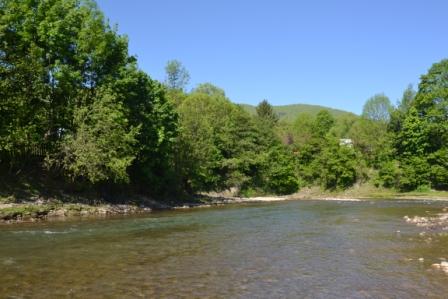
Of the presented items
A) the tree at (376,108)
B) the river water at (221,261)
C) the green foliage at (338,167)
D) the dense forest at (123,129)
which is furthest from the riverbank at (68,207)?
the tree at (376,108)

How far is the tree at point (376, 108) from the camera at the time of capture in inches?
4405

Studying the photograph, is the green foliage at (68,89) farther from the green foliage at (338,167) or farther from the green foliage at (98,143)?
the green foliage at (338,167)

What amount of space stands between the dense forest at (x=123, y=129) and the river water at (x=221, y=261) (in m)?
11.8

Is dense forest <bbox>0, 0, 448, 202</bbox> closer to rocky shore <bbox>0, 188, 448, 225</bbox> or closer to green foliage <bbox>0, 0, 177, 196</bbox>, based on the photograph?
green foliage <bbox>0, 0, 177, 196</bbox>

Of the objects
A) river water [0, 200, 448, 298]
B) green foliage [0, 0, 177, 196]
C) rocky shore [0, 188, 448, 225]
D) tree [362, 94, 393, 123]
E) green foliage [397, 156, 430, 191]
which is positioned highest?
tree [362, 94, 393, 123]

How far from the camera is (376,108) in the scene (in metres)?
113

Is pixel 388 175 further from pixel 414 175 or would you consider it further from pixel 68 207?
pixel 68 207

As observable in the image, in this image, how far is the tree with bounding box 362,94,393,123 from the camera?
367ft

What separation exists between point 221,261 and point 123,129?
26.1 meters

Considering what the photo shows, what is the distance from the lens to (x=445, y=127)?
67125 millimetres

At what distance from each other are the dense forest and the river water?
1181 centimetres

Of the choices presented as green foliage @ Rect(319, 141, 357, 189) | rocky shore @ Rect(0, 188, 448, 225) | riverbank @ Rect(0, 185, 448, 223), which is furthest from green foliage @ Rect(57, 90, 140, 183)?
green foliage @ Rect(319, 141, 357, 189)

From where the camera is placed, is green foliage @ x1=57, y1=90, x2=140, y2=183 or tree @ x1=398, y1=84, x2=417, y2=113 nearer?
green foliage @ x1=57, y1=90, x2=140, y2=183

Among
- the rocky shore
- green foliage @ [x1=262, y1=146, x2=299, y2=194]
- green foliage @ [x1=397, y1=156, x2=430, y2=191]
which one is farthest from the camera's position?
green foliage @ [x1=262, y1=146, x2=299, y2=194]
